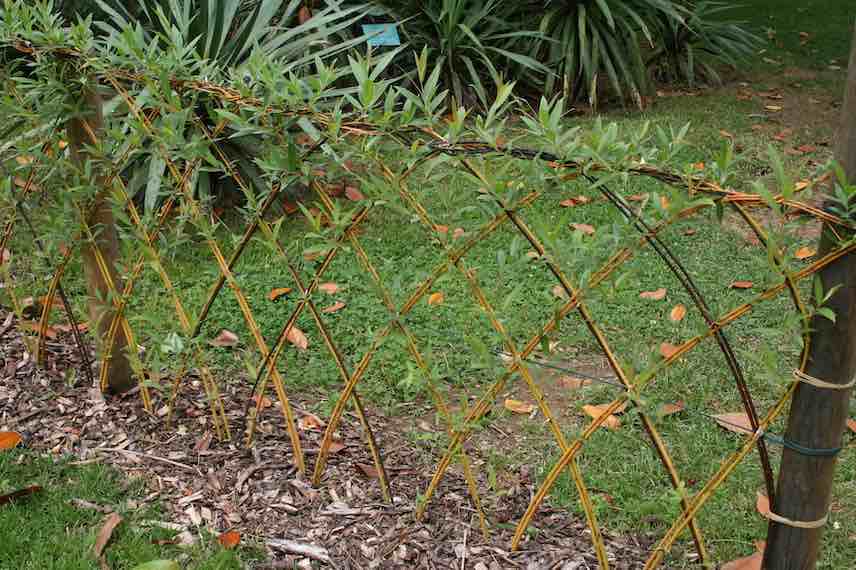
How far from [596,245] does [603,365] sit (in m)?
1.72

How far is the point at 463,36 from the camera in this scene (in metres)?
6.41

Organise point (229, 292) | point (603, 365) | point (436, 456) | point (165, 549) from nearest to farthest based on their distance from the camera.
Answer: point (165, 549) < point (436, 456) < point (603, 365) < point (229, 292)

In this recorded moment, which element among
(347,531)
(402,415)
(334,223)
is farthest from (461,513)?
(334,223)

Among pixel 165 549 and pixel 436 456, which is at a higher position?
pixel 165 549

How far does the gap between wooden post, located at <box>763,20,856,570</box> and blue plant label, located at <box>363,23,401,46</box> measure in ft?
12.6

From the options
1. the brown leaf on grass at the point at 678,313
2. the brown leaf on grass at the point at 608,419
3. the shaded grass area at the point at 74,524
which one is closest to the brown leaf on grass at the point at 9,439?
the shaded grass area at the point at 74,524

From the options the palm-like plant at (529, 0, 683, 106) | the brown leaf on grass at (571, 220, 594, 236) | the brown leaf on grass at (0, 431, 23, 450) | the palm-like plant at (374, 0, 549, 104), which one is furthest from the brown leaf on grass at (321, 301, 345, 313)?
the palm-like plant at (529, 0, 683, 106)

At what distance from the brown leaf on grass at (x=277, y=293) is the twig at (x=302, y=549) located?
5.36ft

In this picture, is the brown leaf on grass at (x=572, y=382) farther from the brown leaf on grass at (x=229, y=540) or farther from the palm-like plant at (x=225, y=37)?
the palm-like plant at (x=225, y=37)

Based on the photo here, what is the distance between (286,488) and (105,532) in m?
0.52

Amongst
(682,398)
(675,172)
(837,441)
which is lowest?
(682,398)

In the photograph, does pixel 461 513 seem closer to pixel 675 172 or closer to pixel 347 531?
pixel 347 531

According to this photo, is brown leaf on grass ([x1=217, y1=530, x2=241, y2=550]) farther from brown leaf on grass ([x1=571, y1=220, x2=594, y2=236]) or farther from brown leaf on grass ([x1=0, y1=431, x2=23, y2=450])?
brown leaf on grass ([x1=571, y1=220, x2=594, y2=236])

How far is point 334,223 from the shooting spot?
2334 millimetres
